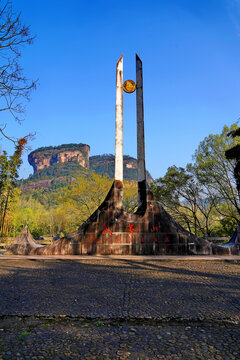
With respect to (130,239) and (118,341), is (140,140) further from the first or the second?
(118,341)

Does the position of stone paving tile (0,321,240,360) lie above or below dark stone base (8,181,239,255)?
below

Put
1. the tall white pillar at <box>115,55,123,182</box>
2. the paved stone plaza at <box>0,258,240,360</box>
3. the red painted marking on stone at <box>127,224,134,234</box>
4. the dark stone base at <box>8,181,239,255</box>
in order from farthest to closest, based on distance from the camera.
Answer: the tall white pillar at <box>115,55,123,182</box>
the red painted marking on stone at <box>127,224,134,234</box>
the dark stone base at <box>8,181,239,255</box>
the paved stone plaza at <box>0,258,240,360</box>

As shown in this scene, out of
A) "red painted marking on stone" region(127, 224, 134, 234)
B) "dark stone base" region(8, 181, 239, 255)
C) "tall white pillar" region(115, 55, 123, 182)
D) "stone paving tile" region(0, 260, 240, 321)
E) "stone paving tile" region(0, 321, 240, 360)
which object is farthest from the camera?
"tall white pillar" region(115, 55, 123, 182)

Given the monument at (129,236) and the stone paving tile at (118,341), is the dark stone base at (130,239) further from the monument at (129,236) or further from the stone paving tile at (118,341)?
the stone paving tile at (118,341)

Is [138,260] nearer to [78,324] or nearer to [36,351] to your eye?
[78,324]

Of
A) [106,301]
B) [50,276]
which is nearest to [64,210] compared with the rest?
[50,276]

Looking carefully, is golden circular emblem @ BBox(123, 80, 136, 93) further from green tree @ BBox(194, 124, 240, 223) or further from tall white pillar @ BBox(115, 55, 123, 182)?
green tree @ BBox(194, 124, 240, 223)

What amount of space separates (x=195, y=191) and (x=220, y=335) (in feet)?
68.8

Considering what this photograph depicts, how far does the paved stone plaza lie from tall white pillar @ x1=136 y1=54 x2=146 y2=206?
529cm

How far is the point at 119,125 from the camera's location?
1230 centimetres

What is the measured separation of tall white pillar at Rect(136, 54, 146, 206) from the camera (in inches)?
461

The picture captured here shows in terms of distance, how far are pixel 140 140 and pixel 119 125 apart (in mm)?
1191

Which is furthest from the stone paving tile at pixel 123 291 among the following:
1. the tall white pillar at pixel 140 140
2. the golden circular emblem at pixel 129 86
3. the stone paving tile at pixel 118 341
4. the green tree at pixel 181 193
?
the green tree at pixel 181 193

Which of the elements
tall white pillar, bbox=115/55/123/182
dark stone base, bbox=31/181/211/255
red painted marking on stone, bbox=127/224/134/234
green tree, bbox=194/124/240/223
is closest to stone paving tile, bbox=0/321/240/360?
dark stone base, bbox=31/181/211/255
